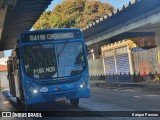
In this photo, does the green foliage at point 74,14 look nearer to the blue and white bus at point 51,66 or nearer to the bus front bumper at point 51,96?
Result: the blue and white bus at point 51,66

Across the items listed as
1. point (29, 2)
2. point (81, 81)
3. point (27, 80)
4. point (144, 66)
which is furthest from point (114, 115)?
point (144, 66)

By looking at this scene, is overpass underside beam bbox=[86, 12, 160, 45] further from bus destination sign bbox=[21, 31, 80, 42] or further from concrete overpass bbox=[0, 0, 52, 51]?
bus destination sign bbox=[21, 31, 80, 42]

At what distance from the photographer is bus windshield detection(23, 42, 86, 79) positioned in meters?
13.4

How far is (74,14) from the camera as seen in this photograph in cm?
6931

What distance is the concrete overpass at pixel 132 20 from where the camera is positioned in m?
24.3

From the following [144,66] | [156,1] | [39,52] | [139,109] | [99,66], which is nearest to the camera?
[139,109]

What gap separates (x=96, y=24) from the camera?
106 feet

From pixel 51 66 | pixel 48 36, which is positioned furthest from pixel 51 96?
pixel 48 36

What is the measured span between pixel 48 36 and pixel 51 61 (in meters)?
1.01

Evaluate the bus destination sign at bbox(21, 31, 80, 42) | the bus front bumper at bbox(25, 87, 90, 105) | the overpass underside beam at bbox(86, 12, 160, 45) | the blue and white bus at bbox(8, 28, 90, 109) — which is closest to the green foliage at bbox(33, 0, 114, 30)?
the overpass underside beam at bbox(86, 12, 160, 45)

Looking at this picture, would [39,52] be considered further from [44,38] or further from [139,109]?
[139,109]

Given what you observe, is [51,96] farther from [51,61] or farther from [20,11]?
[20,11]

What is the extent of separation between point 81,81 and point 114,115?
246cm

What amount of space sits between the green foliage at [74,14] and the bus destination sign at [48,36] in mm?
51758
